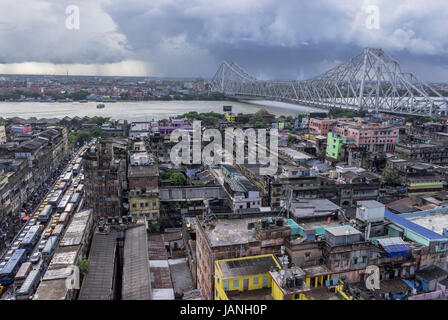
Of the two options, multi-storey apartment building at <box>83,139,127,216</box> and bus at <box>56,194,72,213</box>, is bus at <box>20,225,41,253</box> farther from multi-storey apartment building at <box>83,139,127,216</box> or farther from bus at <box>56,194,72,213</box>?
multi-storey apartment building at <box>83,139,127,216</box>

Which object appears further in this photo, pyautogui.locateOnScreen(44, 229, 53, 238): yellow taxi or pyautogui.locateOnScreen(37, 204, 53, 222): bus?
pyautogui.locateOnScreen(37, 204, 53, 222): bus

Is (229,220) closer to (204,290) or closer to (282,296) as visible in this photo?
(204,290)

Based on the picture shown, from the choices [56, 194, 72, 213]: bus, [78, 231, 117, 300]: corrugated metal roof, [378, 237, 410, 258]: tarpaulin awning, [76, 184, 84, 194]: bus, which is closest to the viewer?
[378, 237, 410, 258]: tarpaulin awning

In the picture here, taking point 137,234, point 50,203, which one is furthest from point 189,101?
point 137,234

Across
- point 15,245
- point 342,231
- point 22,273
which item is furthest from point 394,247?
A: point 15,245

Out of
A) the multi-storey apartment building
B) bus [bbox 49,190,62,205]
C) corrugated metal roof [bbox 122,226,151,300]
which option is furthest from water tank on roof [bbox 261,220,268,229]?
bus [bbox 49,190,62,205]

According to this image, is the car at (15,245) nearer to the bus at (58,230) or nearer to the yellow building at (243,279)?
the bus at (58,230)
